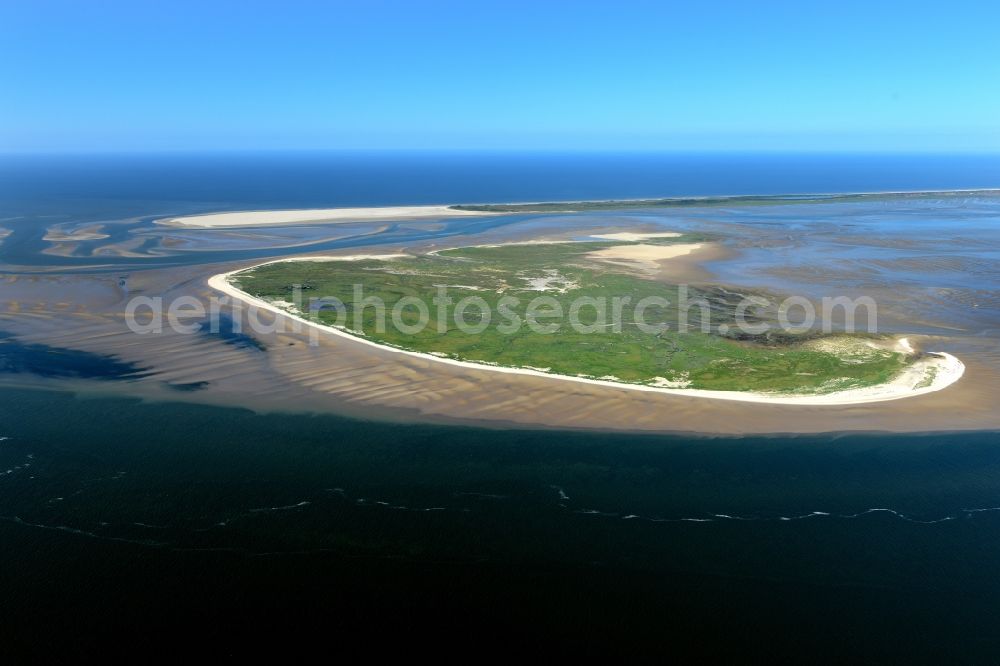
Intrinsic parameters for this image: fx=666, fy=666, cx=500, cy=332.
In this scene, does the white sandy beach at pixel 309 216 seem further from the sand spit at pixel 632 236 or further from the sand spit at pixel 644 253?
the sand spit at pixel 644 253

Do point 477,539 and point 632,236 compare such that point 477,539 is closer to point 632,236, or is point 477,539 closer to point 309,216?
point 632,236

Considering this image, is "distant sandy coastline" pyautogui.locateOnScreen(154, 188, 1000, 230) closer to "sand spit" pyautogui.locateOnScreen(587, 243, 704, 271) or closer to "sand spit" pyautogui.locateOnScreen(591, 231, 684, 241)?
"sand spit" pyautogui.locateOnScreen(591, 231, 684, 241)

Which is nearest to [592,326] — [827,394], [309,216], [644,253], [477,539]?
[827,394]

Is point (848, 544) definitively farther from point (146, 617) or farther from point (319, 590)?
point (146, 617)

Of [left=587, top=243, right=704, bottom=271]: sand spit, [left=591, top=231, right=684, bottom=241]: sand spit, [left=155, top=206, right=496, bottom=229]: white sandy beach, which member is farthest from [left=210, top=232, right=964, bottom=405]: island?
[left=155, top=206, right=496, bottom=229]: white sandy beach

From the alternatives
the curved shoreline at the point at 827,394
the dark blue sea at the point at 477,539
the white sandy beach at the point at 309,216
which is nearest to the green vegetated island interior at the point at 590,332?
the curved shoreline at the point at 827,394

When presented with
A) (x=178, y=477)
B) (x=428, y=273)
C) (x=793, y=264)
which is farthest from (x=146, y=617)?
(x=793, y=264)
